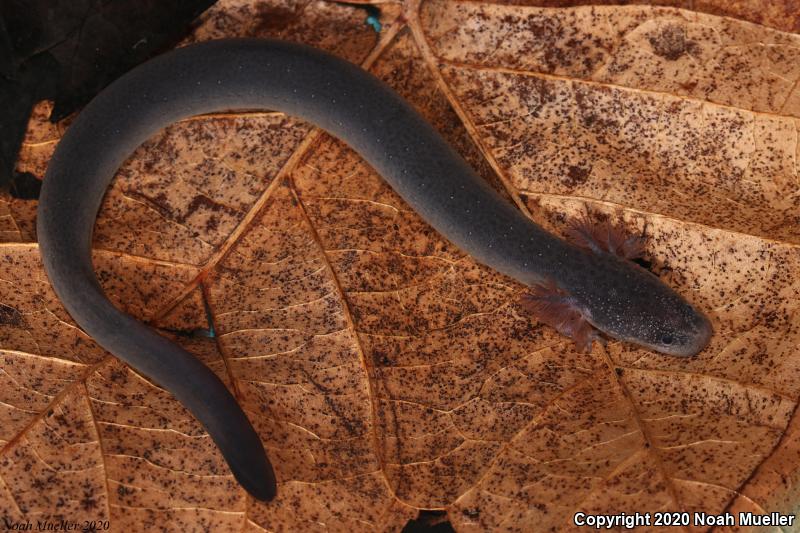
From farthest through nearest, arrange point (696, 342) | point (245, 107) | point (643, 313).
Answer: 1. point (643, 313)
2. point (245, 107)
3. point (696, 342)

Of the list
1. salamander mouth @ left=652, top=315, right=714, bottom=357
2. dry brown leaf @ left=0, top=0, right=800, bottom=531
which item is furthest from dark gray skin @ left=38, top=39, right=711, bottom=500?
A: dry brown leaf @ left=0, top=0, right=800, bottom=531

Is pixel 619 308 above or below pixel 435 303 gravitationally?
below

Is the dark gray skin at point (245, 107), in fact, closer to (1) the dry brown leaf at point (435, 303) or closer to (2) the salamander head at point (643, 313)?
(2) the salamander head at point (643, 313)

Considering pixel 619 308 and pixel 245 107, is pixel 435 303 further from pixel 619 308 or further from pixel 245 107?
pixel 245 107

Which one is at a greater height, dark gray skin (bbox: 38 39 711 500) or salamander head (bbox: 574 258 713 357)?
dark gray skin (bbox: 38 39 711 500)

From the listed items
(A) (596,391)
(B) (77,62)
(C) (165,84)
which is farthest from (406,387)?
(B) (77,62)

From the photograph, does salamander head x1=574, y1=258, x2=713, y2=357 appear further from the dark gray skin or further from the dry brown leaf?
the dry brown leaf

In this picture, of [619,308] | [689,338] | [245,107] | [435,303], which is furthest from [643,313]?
[245,107]
